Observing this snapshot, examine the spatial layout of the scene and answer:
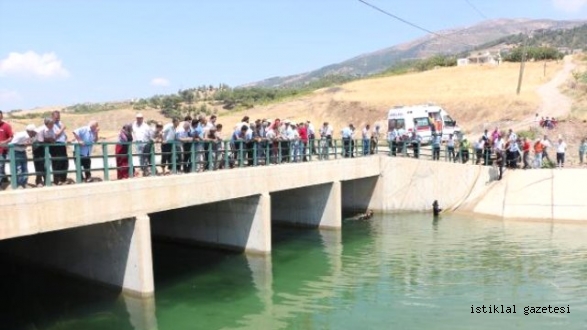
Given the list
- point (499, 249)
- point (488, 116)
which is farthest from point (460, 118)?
point (499, 249)

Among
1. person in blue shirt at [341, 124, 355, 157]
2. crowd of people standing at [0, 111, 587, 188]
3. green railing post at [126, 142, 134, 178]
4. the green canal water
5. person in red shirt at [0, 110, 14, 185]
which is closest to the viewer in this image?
person in red shirt at [0, 110, 14, 185]

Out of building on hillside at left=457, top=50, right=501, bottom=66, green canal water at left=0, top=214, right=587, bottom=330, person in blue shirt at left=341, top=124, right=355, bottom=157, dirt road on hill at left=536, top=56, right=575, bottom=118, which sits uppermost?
building on hillside at left=457, top=50, right=501, bottom=66

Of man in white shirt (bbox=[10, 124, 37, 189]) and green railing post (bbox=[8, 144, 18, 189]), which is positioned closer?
green railing post (bbox=[8, 144, 18, 189])

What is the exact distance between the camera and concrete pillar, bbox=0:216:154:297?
1309cm

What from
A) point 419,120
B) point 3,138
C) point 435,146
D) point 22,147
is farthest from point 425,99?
point 22,147

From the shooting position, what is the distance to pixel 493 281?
48.6 feet

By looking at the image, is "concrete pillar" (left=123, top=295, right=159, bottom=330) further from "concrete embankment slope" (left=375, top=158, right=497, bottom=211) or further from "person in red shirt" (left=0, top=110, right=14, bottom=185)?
"concrete embankment slope" (left=375, top=158, right=497, bottom=211)

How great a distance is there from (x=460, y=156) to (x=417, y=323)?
15.2 m

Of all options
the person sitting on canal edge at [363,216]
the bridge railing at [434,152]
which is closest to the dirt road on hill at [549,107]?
the bridge railing at [434,152]

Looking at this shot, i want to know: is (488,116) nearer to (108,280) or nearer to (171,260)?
(171,260)

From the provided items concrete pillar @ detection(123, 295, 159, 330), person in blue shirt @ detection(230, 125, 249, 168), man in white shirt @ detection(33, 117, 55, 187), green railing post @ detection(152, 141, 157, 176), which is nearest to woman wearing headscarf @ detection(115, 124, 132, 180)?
green railing post @ detection(152, 141, 157, 176)

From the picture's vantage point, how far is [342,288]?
1470 cm

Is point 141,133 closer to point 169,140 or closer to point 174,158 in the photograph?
point 169,140

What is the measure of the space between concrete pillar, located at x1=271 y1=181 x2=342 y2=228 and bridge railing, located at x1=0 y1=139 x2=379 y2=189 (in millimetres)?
1357
